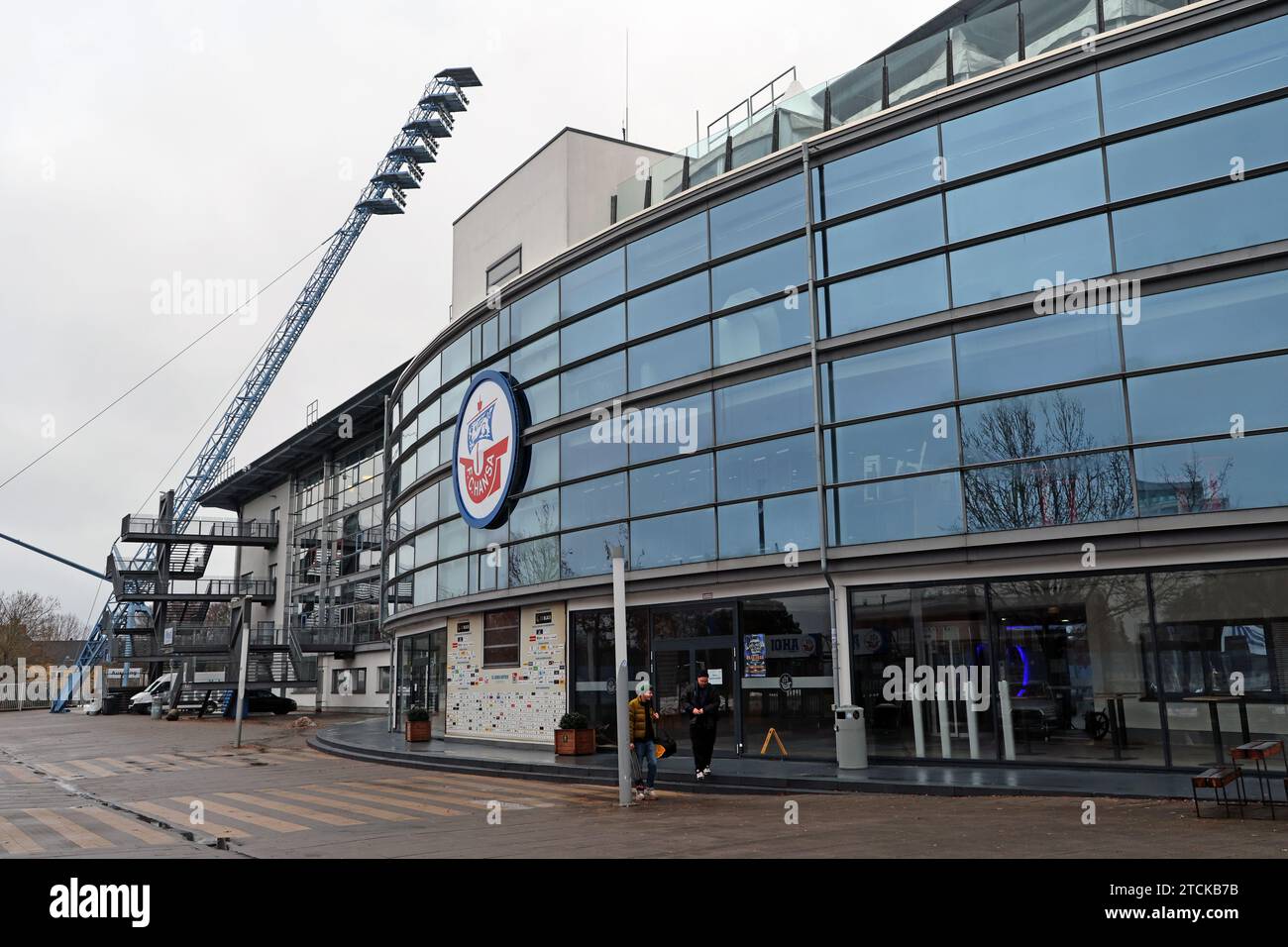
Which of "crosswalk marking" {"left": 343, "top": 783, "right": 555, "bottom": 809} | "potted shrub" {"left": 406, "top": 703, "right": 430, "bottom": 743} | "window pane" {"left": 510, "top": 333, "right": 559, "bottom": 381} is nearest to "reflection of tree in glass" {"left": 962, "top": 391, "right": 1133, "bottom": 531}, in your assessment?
"crosswalk marking" {"left": 343, "top": 783, "right": 555, "bottom": 809}

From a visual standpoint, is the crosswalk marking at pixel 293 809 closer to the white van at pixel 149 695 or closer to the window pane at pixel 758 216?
the window pane at pixel 758 216

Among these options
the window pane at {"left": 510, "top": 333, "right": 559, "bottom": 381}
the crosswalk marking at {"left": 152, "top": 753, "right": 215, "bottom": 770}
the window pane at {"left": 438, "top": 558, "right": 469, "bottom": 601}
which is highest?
the window pane at {"left": 510, "top": 333, "right": 559, "bottom": 381}

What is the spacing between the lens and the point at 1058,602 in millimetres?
16609

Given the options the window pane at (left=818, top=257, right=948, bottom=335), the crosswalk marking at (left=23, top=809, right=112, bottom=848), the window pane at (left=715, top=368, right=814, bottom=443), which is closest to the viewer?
the crosswalk marking at (left=23, top=809, right=112, bottom=848)

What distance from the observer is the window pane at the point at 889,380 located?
18000 millimetres

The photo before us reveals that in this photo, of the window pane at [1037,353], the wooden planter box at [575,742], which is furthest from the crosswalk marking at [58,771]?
the window pane at [1037,353]

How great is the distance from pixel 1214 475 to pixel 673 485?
1035 centimetres

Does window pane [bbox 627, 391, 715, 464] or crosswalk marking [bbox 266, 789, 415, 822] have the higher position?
window pane [bbox 627, 391, 715, 464]

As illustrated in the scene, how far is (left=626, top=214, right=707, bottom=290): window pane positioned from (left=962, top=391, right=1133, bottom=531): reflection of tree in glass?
25.4 ft

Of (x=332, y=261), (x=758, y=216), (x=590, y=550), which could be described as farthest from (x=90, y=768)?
(x=332, y=261)

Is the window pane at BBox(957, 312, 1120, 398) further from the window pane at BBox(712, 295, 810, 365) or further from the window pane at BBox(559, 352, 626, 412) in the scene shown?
the window pane at BBox(559, 352, 626, 412)

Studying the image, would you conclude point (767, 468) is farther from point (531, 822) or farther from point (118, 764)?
point (118, 764)

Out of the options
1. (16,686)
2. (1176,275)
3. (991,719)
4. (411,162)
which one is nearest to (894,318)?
(1176,275)

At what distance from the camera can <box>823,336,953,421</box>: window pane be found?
18000 mm
